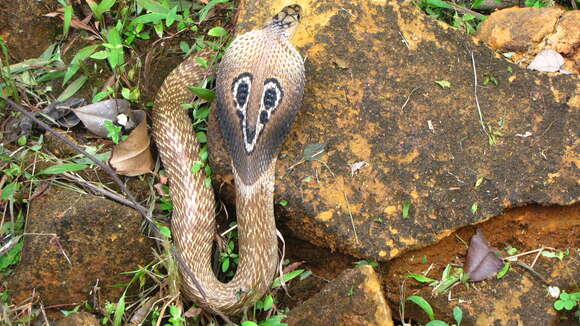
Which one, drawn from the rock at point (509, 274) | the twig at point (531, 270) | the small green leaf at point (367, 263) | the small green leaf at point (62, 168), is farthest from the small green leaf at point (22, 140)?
the twig at point (531, 270)

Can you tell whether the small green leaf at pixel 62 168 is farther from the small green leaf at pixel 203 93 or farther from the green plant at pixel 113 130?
the small green leaf at pixel 203 93

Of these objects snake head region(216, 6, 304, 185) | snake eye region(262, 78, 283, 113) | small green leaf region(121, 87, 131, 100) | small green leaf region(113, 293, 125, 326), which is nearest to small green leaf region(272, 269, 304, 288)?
snake head region(216, 6, 304, 185)

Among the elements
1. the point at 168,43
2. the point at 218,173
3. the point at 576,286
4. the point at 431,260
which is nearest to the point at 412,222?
the point at 431,260

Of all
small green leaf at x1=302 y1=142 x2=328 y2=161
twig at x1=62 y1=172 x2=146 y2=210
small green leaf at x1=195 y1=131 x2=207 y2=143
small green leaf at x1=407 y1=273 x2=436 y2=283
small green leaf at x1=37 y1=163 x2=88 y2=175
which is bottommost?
small green leaf at x1=407 y1=273 x2=436 y2=283

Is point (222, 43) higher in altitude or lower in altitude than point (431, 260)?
higher

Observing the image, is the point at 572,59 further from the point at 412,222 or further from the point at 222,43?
the point at 222,43

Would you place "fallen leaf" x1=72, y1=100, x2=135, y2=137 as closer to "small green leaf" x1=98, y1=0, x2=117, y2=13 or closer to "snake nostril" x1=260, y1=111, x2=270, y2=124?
"small green leaf" x1=98, y1=0, x2=117, y2=13
